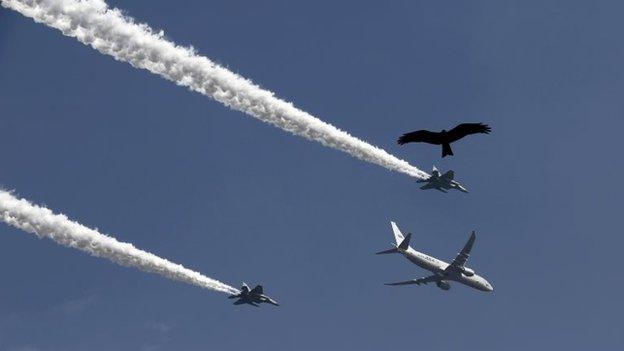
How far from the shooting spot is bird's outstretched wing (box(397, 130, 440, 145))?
2333 inches

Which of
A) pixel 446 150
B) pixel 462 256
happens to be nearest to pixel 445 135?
pixel 446 150

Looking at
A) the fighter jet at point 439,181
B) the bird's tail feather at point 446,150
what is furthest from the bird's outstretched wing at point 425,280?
the bird's tail feather at point 446,150

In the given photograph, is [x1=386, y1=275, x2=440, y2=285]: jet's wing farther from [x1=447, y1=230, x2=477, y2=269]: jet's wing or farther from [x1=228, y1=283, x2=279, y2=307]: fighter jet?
[x1=228, y1=283, x2=279, y2=307]: fighter jet

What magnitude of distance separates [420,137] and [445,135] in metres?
1.94

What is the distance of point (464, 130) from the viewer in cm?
6016

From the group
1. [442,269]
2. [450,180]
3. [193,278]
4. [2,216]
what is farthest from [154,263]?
[442,269]

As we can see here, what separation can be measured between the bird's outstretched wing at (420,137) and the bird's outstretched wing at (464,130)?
0.97 meters

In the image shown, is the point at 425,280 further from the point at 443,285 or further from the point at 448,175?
the point at 448,175

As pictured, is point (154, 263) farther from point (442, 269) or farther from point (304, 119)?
point (442, 269)

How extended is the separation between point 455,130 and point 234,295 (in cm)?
4962

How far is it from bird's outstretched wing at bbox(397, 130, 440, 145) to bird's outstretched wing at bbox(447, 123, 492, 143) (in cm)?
97

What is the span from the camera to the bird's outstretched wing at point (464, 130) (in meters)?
58.8

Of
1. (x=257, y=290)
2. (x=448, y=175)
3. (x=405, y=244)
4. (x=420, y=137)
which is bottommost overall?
(x=420, y=137)

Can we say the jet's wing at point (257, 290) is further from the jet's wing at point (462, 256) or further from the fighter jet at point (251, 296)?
the jet's wing at point (462, 256)
